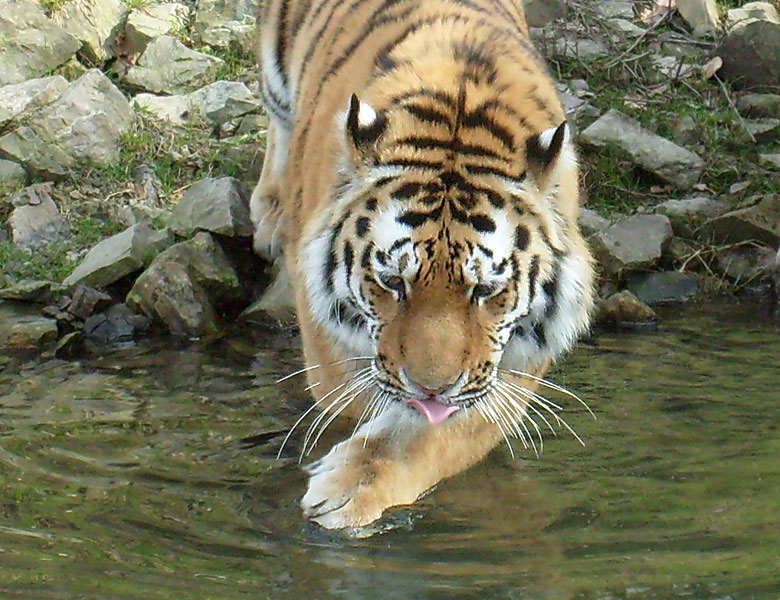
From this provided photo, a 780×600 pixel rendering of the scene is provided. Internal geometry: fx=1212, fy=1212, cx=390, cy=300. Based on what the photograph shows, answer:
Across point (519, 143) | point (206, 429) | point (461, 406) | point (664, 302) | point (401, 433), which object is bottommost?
point (664, 302)

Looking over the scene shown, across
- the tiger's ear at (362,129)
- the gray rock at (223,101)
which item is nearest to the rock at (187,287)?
the gray rock at (223,101)

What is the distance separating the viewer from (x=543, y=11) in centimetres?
712

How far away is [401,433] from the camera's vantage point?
3062 mm

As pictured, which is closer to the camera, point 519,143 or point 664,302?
point 519,143

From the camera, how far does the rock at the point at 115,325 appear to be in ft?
15.3

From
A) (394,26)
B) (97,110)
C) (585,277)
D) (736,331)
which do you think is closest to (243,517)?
(585,277)

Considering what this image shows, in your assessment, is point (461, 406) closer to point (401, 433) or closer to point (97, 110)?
point (401, 433)

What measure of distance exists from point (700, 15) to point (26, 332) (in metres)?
4.51

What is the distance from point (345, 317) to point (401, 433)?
0.33 meters

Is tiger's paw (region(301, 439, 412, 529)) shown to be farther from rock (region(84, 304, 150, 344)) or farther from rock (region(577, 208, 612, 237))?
rock (region(577, 208, 612, 237))

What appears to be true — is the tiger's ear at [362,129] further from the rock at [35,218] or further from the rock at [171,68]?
the rock at [171,68]

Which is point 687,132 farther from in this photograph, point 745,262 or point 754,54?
point 745,262

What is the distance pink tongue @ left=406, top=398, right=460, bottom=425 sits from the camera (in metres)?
2.72

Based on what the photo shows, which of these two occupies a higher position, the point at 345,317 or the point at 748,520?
the point at 345,317
